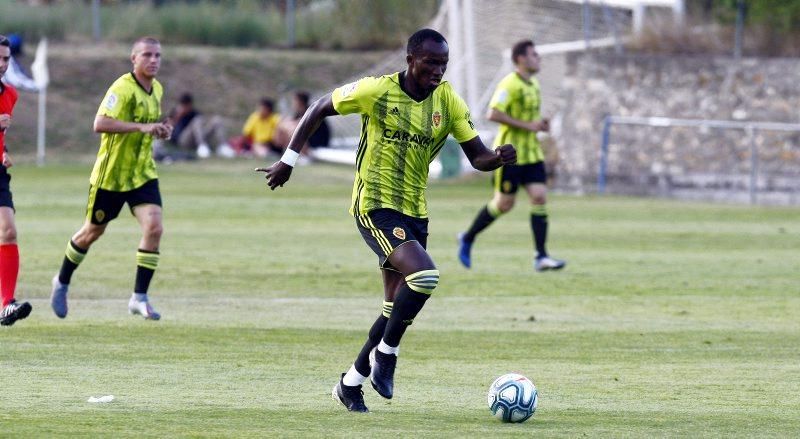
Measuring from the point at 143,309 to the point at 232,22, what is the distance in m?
37.1

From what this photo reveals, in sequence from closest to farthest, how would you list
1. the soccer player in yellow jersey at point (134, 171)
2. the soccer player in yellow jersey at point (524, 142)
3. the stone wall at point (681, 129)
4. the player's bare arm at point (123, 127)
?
1. the player's bare arm at point (123, 127)
2. the soccer player in yellow jersey at point (134, 171)
3. the soccer player in yellow jersey at point (524, 142)
4. the stone wall at point (681, 129)

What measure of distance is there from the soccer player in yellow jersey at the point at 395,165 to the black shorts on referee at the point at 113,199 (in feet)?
13.3

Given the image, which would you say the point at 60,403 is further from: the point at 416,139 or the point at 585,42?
the point at 585,42

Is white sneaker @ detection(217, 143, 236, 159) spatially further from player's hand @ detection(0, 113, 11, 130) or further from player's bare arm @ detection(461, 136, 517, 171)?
player's bare arm @ detection(461, 136, 517, 171)

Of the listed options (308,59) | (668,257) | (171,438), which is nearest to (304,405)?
(171,438)

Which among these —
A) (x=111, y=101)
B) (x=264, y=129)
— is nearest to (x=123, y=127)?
(x=111, y=101)

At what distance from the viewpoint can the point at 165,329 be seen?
488 inches

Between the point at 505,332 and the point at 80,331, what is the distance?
335 cm

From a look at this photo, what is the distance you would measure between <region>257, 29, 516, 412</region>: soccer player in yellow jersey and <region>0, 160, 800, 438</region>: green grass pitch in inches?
14.3

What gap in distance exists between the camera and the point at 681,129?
3073cm

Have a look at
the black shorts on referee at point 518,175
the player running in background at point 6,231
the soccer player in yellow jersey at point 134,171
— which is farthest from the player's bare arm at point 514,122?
the player running in background at point 6,231

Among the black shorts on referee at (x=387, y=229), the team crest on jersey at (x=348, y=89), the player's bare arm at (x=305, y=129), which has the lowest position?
the black shorts on referee at (x=387, y=229)

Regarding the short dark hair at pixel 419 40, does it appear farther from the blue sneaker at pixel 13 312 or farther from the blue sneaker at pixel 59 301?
the blue sneaker at pixel 59 301

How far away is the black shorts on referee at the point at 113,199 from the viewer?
13.0 m
